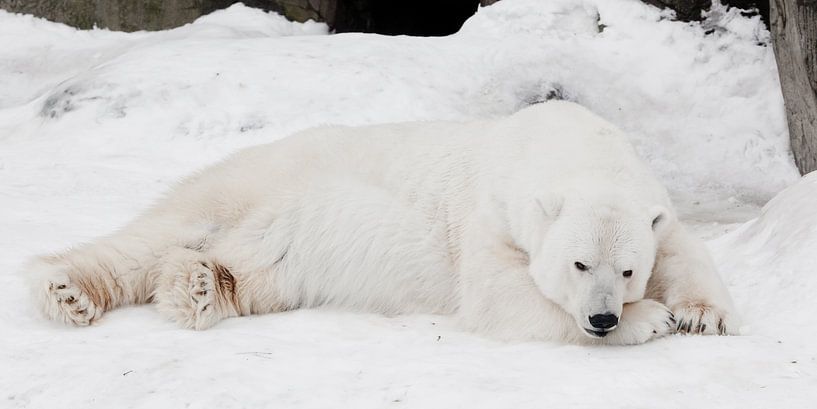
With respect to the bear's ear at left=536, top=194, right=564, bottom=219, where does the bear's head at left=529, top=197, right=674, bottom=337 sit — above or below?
below

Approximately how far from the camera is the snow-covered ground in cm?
339

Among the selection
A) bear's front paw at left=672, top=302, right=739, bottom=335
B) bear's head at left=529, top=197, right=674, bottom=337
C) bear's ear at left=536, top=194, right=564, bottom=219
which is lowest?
bear's front paw at left=672, top=302, right=739, bottom=335

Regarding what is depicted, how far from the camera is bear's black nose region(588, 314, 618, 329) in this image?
12.0 ft

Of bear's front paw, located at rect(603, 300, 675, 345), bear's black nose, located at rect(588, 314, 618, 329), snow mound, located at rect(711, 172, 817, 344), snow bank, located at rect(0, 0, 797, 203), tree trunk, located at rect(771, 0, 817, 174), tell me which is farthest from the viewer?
snow bank, located at rect(0, 0, 797, 203)

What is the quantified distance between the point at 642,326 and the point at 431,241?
51.1 inches

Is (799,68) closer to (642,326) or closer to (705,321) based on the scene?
(705,321)

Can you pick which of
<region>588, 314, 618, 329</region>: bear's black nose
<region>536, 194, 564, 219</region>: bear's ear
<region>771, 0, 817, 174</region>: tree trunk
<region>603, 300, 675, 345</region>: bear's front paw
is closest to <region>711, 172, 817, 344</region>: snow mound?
<region>603, 300, 675, 345</region>: bear's front paw

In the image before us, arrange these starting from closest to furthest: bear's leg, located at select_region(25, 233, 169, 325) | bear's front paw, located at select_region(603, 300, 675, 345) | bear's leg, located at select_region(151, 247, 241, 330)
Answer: bear's front paw, located at select_region(603, 300, 675, 345)
bear's leg, located at select_region(25, 233, 169, 325)
bear's leg, located at select_region(151, 247, 241, 330)

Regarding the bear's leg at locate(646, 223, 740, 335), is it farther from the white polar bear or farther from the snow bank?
the snow bank

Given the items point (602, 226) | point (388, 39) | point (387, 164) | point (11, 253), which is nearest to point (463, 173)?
point (387, 164)

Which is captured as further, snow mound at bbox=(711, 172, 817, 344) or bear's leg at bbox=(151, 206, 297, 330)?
bear's leg at bbox=(151, 206, 297, 330)

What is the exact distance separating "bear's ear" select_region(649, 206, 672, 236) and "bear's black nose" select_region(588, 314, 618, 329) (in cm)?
55

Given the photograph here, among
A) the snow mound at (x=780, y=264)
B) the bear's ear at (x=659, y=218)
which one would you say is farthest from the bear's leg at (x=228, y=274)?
the snow mound at (x=780, y=264)

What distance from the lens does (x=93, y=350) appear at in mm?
3885
